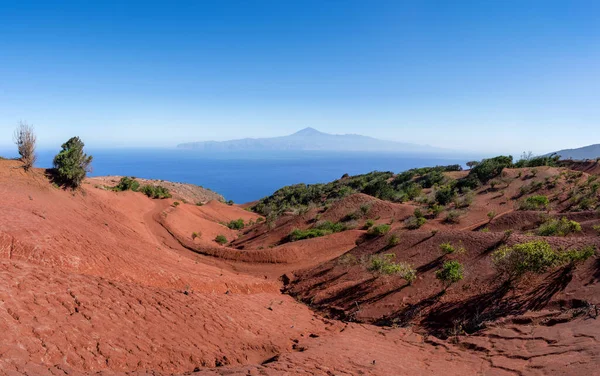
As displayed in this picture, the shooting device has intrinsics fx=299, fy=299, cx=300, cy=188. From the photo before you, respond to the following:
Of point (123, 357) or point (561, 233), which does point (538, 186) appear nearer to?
point (561, 233)

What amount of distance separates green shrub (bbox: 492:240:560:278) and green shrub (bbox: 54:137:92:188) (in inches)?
906

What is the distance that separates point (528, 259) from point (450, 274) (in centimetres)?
228

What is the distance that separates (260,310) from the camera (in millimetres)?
10281

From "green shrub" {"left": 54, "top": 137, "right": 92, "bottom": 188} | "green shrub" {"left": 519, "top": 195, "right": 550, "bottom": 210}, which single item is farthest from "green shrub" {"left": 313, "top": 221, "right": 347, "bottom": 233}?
"green shrub" {"left": 54, "top": 137, "right": 92, "bottom": 188}

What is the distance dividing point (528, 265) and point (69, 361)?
11.6 m

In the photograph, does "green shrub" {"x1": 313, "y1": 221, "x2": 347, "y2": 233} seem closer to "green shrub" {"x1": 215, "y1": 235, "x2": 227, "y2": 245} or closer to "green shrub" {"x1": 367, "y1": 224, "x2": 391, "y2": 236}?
"green shrub" {"x1": 367, "y1": 224, "x2": 391, "y2": 236}

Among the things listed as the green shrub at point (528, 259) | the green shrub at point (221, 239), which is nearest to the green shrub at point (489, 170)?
the green shrub at point (528, 259)

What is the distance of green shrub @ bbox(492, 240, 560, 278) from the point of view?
8812mm

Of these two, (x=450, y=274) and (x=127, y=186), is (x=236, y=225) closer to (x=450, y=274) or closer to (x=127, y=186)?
(x=127, y=186)

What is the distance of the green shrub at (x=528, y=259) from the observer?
8812mm

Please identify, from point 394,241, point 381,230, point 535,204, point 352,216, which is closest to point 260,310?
point 394,241

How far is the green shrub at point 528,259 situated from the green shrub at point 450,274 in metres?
1.29

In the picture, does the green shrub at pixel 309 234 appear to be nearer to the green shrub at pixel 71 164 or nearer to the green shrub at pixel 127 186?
the green shrub at pixel 71 164

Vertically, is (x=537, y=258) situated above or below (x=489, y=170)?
below
